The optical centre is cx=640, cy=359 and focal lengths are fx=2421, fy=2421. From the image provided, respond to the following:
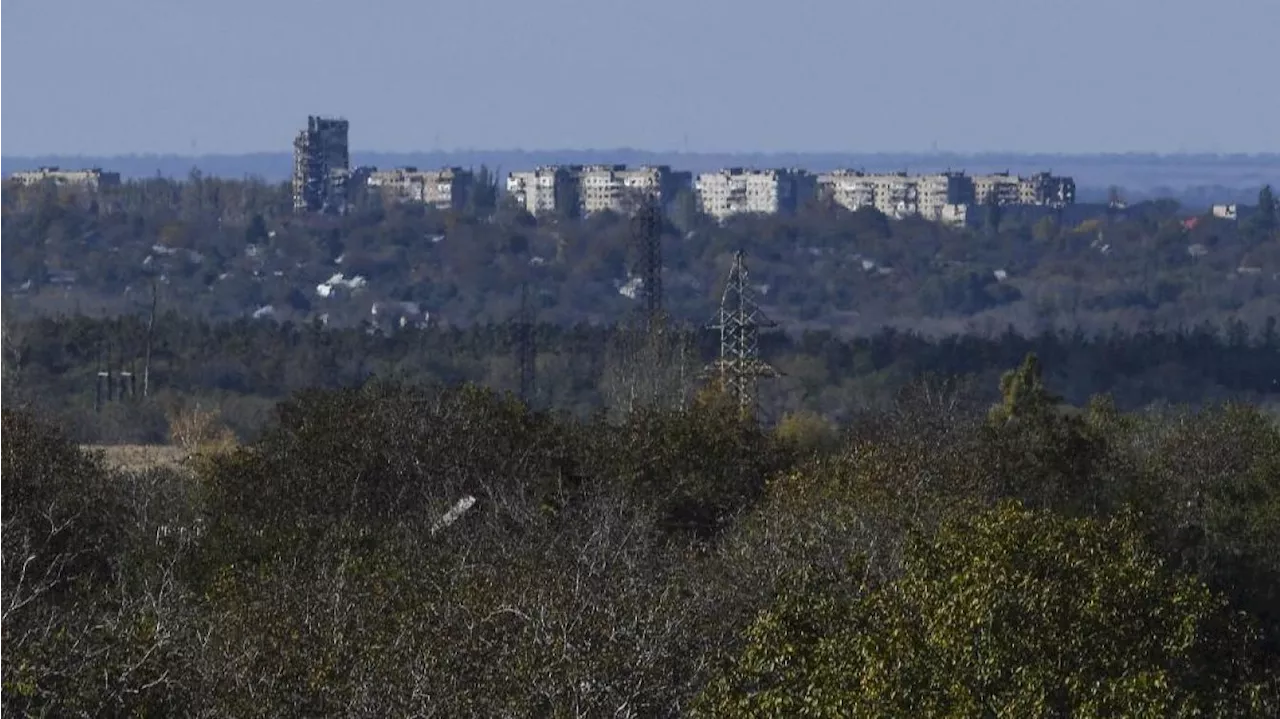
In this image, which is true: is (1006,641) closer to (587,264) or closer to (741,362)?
(741,362)

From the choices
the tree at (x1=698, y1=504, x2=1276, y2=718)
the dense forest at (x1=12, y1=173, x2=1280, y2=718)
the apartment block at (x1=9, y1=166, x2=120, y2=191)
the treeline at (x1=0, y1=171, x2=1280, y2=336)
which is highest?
the tree at (x1=698, y1=504, x2=1276, y2=718)

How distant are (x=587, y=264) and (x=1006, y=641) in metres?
155

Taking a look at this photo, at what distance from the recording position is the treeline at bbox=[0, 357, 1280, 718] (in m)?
12.4

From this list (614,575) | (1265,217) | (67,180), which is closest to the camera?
(614,575)

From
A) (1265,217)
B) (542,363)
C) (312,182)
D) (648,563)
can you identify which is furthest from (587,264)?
(648,563)

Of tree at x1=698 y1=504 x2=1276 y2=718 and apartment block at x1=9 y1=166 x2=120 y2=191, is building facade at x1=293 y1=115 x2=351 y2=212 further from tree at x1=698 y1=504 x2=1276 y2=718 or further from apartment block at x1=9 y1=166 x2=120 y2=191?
tree at x1=698 y1=504 x2=1276 y2=718

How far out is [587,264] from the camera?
16725 cm

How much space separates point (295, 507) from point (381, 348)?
80.7m

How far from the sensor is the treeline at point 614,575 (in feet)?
40.7

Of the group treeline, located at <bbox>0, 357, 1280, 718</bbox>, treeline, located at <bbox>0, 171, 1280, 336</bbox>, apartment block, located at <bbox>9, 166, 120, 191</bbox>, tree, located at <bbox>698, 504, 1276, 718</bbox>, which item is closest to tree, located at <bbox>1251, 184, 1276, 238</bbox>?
treeline, located at <bbox>0, 171, 1280, 336</bbox>

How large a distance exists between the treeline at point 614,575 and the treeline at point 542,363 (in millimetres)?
49560

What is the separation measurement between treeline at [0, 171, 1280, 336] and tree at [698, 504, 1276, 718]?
126146mm

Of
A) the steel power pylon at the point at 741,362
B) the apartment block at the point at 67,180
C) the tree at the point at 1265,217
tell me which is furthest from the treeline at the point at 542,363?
the apartment block at the point at 67,180

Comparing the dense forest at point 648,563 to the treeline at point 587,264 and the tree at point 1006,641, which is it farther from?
the treeline at point 587,264
